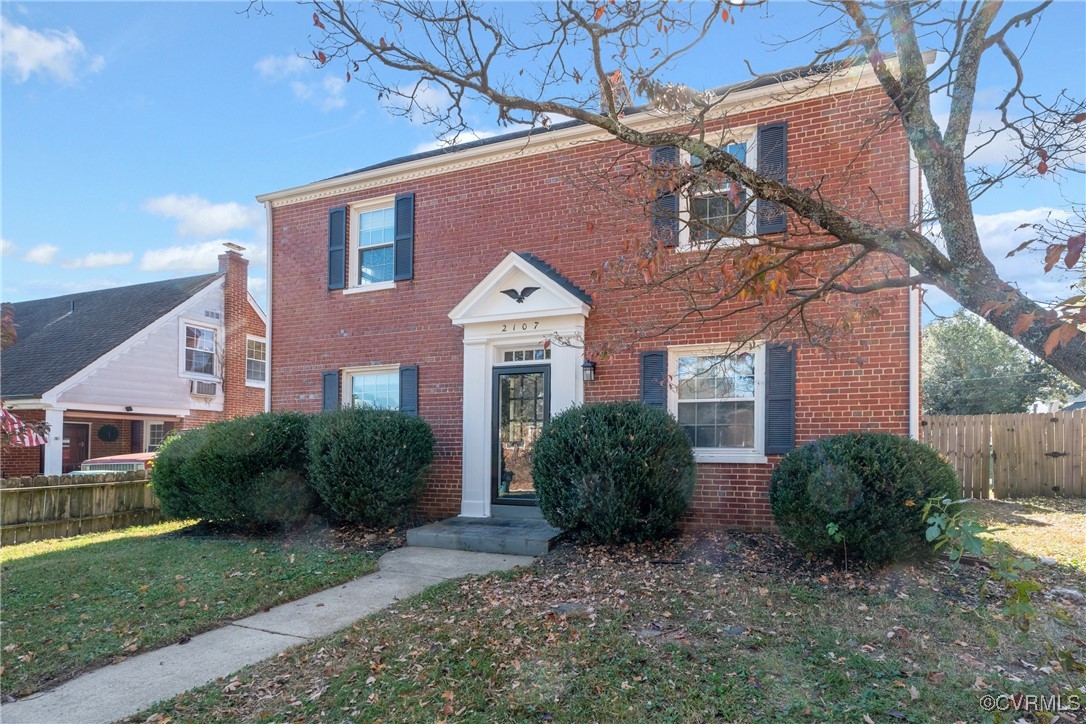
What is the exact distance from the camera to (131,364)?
57.1 feet

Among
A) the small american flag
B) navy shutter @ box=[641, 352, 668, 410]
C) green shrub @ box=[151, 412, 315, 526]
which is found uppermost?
navy shutter @ box=[641, 352, 668, 410]

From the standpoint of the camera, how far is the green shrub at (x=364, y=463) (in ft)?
27.2

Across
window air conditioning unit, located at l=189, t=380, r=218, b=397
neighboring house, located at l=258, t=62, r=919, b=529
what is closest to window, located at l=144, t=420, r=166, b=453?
window air conditioning unit, located at l=189, t=380, r=218, b=397

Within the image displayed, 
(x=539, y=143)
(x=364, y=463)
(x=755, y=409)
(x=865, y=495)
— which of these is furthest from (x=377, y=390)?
(x=865, y=495)

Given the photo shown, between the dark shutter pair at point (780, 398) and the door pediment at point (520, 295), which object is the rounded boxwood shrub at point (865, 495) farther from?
the door pediment at point (520, 295)

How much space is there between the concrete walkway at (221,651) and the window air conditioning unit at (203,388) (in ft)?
49.0

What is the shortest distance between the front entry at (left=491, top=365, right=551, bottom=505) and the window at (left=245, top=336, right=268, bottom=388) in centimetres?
1358

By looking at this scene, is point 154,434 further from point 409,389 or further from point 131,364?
point 409,389

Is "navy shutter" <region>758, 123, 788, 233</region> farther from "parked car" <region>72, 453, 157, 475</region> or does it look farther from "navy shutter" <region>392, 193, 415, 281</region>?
"parked car" <region>72, 453, 157, 475</region>

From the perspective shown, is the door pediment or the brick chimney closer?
the door pediment

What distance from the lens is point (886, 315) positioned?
7449mm

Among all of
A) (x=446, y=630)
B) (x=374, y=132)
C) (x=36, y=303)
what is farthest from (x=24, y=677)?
(x=36, y=303)

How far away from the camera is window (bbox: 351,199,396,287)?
35.3 ft

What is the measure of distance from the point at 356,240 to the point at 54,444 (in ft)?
34.0
